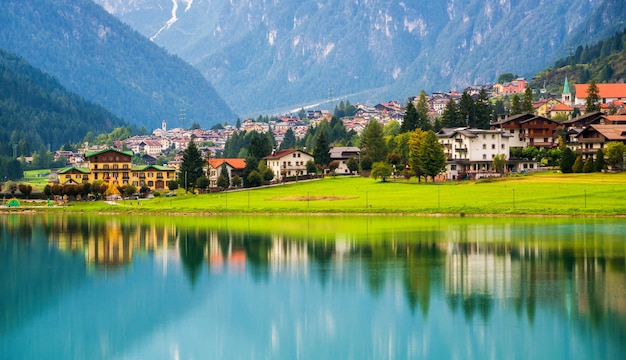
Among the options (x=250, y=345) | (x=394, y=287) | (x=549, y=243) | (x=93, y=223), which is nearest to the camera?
(x=250, y=345)

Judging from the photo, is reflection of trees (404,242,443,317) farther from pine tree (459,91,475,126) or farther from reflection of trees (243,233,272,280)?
pine tree (459,91,475,126)

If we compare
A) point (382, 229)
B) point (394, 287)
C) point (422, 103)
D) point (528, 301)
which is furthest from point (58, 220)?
point (422, 103)

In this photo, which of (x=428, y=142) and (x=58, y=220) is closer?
(x=58, y=220)

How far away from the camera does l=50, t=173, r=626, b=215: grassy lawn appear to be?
80.6 meters

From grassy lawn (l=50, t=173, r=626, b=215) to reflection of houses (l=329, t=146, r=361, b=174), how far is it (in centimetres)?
1560

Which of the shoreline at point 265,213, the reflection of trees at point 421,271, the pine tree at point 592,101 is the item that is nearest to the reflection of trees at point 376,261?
the reflection of trees at point 421,271

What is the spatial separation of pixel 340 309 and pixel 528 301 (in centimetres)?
667

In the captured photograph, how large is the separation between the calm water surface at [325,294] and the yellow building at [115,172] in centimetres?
6043

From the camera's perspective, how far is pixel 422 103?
516 feet

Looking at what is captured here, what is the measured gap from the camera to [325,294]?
145ft

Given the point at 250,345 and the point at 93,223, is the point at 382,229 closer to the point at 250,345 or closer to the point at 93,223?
the point at 93,223

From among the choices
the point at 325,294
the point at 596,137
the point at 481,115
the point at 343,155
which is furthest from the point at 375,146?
the point at 325,294

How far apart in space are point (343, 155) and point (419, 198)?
1690 inches

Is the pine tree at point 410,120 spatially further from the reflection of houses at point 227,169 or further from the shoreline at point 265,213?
the shoreline at point 265,213
